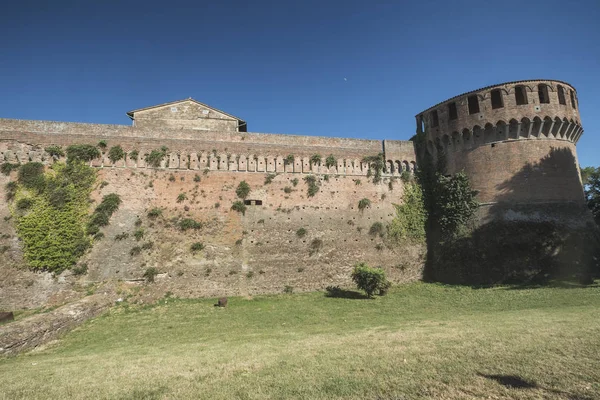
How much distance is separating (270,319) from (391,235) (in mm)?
10562

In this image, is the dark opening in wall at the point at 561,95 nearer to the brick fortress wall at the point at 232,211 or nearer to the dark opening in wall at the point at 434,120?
Result: the dark opening in wall at the point at 434,120

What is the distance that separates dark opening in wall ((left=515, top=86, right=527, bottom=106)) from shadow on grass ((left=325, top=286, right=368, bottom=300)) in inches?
596

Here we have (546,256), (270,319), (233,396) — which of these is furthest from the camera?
(546,256)

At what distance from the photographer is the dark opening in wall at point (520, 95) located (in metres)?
21.1

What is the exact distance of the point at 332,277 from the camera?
65.6 ft

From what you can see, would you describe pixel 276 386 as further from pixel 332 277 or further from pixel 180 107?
pixel 180 107

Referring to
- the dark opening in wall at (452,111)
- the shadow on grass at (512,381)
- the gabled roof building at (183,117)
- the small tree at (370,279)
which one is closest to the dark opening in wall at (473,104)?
the dark opening in wall at (452,111)

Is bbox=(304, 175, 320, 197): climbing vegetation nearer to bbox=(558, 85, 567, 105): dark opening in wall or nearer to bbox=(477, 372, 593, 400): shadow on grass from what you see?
bbox=(558, 85, 567, 105): dark opening in wall

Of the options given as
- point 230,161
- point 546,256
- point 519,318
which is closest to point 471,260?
point 546,256

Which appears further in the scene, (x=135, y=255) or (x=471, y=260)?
(x=471, y=260)

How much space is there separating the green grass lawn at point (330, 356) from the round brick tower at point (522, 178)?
446 cm

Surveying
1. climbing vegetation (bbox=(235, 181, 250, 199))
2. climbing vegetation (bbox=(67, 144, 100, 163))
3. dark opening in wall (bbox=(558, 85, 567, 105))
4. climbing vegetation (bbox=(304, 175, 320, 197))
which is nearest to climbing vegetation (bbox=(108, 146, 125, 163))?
climbing vegetation (bbox=(67, 144, 100, 163))

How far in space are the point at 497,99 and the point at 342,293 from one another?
1528cm

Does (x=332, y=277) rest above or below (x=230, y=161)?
below
